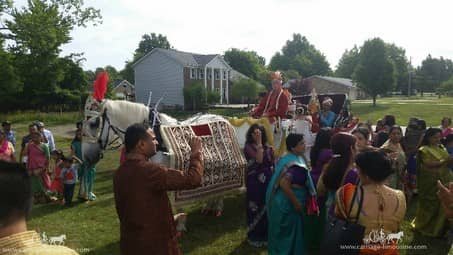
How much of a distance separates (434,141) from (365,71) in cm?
3513

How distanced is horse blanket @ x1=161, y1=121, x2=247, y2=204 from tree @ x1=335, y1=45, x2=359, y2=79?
8355cm

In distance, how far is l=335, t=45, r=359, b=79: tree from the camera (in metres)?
87.9

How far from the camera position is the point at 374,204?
9.18 ft

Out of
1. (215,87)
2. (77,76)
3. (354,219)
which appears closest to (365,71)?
(215,87)

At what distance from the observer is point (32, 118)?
99.9 ft

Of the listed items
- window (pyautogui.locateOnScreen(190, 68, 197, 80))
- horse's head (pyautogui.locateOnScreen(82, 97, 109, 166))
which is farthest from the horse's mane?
window (pyautogui.locateOnScreen(190, 68, 197, 80))

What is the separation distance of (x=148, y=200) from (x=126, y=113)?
3.54 metres

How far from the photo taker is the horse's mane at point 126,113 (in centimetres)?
607

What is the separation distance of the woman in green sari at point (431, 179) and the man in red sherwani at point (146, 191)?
12.8 feet

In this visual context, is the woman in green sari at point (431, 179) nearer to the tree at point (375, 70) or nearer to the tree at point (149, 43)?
the tree at point (375, 70)

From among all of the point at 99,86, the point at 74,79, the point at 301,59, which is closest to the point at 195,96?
the point at 74,79

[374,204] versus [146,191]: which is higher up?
[146,191]

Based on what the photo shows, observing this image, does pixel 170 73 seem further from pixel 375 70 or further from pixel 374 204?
pixel 374 204

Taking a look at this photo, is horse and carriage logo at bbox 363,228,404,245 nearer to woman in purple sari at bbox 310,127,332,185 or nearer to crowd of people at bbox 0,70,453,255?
crowd of people at bbox 0,70,453,255
